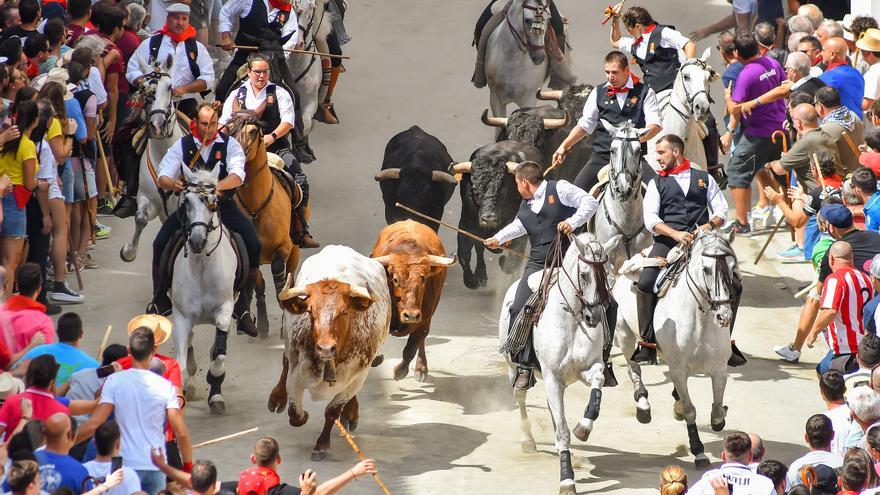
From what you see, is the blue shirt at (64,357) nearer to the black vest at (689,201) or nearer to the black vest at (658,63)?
the black vest at (689,201)

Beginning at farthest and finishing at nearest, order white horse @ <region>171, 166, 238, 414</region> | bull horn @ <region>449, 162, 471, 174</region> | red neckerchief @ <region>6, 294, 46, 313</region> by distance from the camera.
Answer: bull horn @ <region>449, 162, 471, 174</region>, white horse @ <region>171, 166, 238, 414</region>, red neckerchief @ <region>6, 294, 46, 313</region>

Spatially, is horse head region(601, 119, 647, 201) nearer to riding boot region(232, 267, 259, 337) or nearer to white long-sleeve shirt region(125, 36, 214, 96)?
riding boot region(232, 267, 259, 337)

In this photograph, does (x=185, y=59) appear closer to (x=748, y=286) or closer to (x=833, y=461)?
(x=748, y=286)

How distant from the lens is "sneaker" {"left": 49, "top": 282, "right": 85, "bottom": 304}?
1555cm

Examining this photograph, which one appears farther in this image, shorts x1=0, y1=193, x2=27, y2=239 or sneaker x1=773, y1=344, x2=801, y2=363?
sneaker x1=773, y1=344, x2=801, y2=363

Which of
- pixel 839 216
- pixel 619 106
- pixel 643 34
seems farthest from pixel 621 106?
pixel 839 216

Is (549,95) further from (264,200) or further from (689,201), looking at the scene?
(689,201)

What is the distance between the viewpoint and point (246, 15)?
1755 cm

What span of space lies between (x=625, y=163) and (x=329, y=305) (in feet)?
11.2

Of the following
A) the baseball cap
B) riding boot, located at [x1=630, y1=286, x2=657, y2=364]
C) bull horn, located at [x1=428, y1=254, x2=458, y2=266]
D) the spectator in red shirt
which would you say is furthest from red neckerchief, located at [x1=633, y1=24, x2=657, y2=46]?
the spectator in red shirt

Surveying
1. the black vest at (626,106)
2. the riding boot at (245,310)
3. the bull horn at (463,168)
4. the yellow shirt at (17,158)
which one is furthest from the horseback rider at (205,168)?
the black vest at (626,106)

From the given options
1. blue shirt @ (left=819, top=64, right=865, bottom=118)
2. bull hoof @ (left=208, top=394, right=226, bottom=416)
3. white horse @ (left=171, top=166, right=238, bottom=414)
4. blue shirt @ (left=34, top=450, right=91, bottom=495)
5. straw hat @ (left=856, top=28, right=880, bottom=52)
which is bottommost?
bull hoof @ (left=208, top=394, right=226, bottom=416)

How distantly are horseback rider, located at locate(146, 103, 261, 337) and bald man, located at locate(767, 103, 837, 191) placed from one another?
18.0ft

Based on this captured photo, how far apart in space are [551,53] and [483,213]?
147 inches
